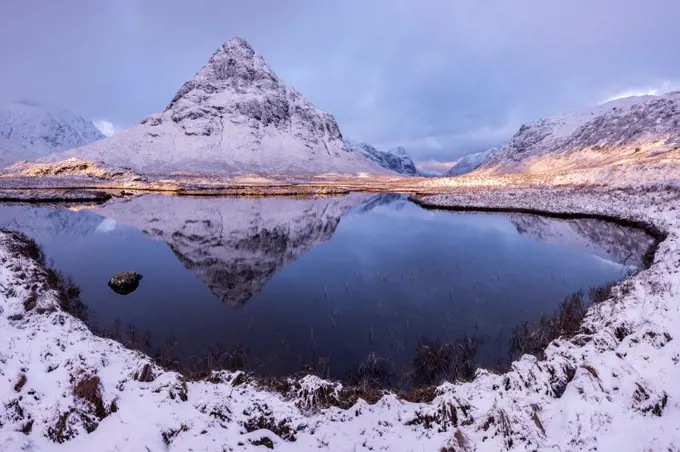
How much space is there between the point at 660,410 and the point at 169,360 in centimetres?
976

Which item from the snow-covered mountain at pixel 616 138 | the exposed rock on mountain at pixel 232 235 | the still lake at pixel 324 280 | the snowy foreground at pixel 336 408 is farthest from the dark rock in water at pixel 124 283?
the snow-covered mountain at pixel 616 138

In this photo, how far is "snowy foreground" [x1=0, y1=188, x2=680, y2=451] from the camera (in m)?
5.24

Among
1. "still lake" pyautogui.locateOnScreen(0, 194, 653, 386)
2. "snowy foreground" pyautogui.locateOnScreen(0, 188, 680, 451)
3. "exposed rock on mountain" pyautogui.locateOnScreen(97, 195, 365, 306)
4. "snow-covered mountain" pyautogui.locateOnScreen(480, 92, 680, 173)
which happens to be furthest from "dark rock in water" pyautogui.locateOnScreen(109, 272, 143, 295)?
"snow-covered mountain" pyautogui.locateOnScreen(480, 92, 680, 173)

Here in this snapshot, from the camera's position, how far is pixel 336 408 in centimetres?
664

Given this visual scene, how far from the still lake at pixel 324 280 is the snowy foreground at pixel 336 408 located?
2.18 metres

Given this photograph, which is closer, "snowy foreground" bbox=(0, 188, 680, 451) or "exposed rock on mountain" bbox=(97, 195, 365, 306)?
"snowy foreground" bbox=(0, 188, 680, 451)

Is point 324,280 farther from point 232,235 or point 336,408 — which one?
point 232,235

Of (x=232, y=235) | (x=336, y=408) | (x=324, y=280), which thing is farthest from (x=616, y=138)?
(x=336, y=408)

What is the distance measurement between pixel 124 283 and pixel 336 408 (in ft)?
40.0

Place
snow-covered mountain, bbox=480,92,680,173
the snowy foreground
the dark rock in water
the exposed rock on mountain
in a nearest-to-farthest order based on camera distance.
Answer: the snowy foreground < the dark rock in water < the exposed rock on mountain < snow-covered mountain, bbox=480,92,680,173

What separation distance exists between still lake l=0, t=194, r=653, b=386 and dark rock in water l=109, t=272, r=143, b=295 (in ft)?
1.10

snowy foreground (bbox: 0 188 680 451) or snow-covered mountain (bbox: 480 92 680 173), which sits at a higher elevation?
snow-covered mountain (bbox: 480 92 680 173)

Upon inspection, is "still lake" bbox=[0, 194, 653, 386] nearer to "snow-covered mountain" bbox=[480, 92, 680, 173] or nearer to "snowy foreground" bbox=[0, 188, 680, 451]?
Answer: "snowy foreground" bbox=[0, 188, 680, 451]

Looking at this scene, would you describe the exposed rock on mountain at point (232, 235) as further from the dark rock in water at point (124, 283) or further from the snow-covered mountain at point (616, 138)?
the snow-covered mountain at point (616, 138)
